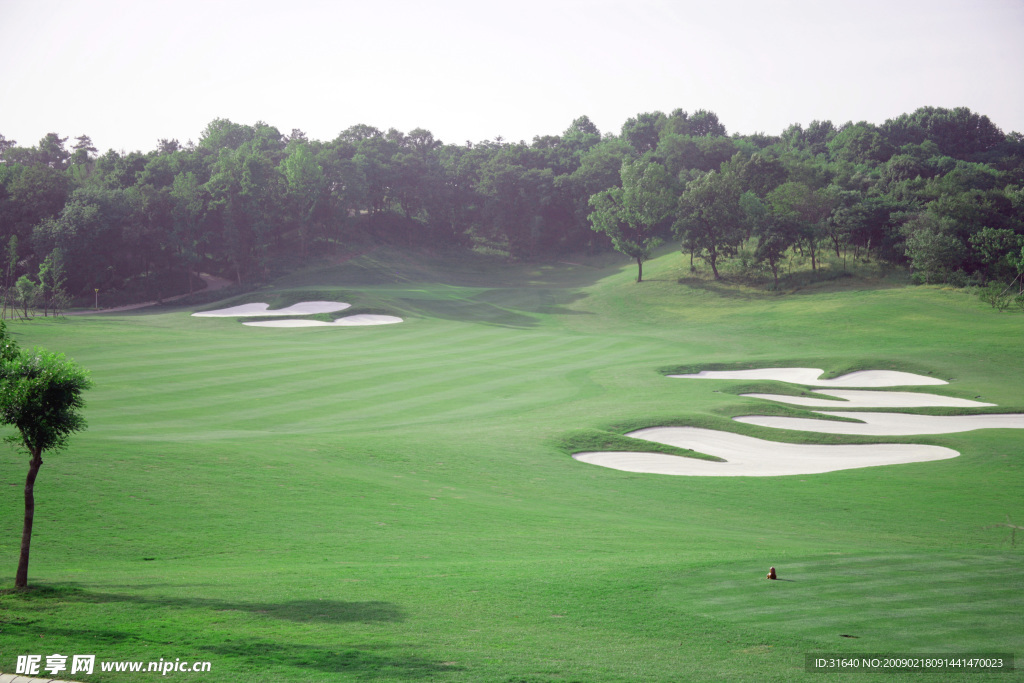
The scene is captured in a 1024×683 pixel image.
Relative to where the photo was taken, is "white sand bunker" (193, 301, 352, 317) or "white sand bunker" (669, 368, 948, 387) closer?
"white sand bunker" (669, 368, 948, 387)

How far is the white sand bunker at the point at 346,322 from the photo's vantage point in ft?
175

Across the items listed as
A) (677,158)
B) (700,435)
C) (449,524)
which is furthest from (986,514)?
(677,158)

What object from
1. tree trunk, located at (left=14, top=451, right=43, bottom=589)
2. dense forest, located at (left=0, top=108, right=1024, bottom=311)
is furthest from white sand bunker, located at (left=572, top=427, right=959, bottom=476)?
dense forest, located at (left=0, top=108, right=1024, bottom=311)

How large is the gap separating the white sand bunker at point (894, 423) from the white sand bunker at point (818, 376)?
5.62 metres

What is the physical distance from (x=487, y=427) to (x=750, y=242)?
5723cm

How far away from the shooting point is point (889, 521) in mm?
16469

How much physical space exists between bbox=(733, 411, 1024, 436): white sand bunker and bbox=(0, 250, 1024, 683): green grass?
3.84ft

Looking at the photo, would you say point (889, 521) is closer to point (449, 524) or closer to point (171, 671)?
point (449, 524)

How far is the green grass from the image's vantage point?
8.77m

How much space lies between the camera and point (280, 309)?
5953 cm

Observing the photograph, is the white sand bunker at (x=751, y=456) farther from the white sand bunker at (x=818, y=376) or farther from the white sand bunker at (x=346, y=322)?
the white sand bunker at (x=346, y=322)

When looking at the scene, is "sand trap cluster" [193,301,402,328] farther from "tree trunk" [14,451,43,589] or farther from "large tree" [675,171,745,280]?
"tree trunk" [14,451,43,589]

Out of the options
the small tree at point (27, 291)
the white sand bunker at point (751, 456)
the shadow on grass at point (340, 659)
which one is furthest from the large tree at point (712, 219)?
the shadow on grass at point (340, 659)

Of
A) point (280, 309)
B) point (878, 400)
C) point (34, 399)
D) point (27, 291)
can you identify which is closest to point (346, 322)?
point (280, 309)
